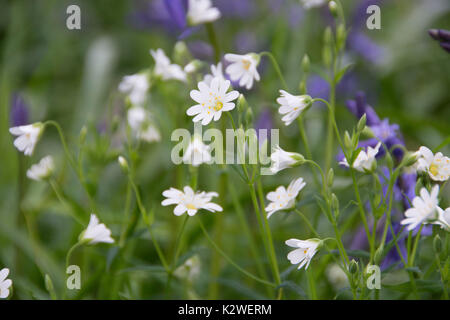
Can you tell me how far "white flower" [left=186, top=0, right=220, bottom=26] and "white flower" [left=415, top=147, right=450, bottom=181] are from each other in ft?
1.34

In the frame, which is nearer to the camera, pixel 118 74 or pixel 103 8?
pixel 118 74

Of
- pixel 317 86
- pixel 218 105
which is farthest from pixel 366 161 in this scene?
pixel 317 86

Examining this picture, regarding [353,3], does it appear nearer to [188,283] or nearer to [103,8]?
[103,8]

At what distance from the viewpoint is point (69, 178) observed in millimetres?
1428

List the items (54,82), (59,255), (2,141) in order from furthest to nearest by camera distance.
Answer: (54,82)
(2,141)
(59,255)

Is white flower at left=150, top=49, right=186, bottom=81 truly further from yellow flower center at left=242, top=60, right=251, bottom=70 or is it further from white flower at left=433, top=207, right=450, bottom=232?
white flower at left=433, top=207, right=450, bottom=232

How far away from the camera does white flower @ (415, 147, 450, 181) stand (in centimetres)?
65

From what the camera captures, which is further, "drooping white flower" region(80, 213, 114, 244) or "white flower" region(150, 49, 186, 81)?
"white flower" region(150, 49, 186, 81)

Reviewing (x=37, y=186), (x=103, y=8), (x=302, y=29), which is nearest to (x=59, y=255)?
(x=37, y=186)

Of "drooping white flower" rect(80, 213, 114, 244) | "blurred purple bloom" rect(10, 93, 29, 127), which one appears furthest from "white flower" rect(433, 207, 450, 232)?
"blurred purple bloom" rect(10, 93, 29, 127)

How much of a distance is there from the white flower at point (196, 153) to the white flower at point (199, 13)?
26 centimetres

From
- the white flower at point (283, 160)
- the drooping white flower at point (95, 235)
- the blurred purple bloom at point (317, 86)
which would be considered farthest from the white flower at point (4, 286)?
the blurred purple bloom at point (317, 86)

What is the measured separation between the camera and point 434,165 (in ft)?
2.19
